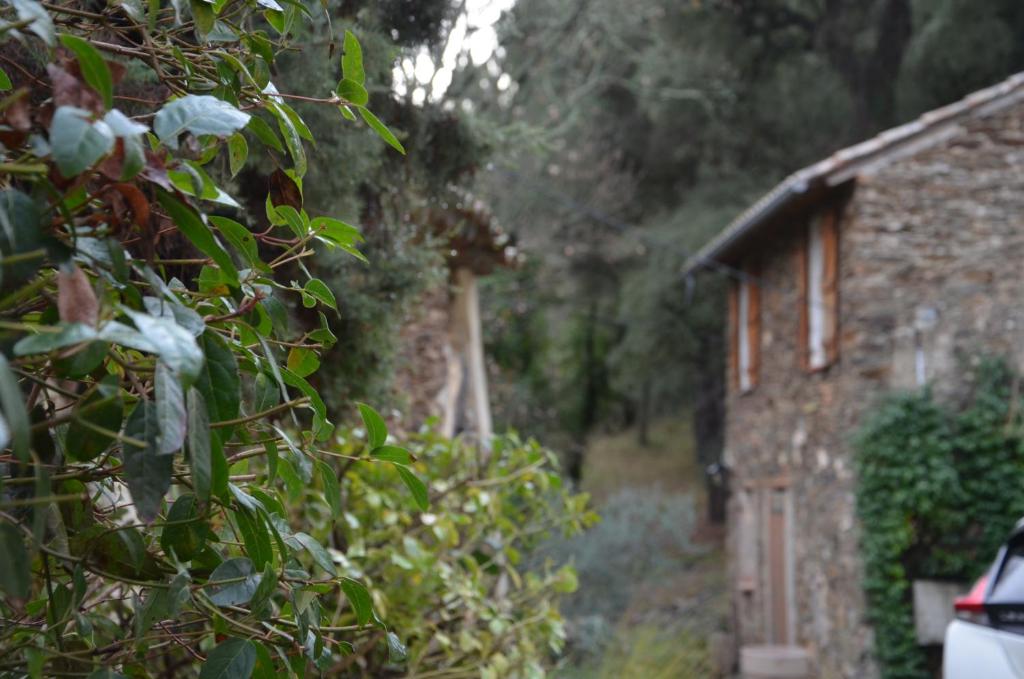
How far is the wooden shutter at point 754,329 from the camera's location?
11.5m

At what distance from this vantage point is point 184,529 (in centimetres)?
136

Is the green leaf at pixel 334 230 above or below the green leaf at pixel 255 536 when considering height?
above

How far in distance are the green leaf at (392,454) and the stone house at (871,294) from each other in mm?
7207

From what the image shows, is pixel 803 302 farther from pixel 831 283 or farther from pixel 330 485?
pixel 330 485

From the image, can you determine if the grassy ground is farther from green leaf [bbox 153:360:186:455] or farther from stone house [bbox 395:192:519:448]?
green leaf [bbox 153:360:186:455]

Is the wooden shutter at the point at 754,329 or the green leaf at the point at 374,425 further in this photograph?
the wooden shutter at the point at 754,329

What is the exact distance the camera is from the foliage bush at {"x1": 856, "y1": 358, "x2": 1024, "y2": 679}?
7.57m

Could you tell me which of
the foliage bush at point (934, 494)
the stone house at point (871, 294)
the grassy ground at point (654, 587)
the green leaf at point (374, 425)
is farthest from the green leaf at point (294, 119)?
the stone house at point (871, 294)

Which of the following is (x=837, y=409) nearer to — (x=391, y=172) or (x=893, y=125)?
(x=391, y=172)

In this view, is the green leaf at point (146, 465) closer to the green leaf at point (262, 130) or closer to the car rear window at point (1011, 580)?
the green leaf at point (262, 130)

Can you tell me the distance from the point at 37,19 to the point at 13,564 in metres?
0.53

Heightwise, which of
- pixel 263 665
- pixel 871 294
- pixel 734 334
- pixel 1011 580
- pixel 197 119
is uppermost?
pixel 871 294

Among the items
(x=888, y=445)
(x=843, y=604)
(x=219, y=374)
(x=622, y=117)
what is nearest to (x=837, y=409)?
(x=888, y=445)

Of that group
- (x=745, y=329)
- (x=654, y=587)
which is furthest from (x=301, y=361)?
(x=654, y=587)
